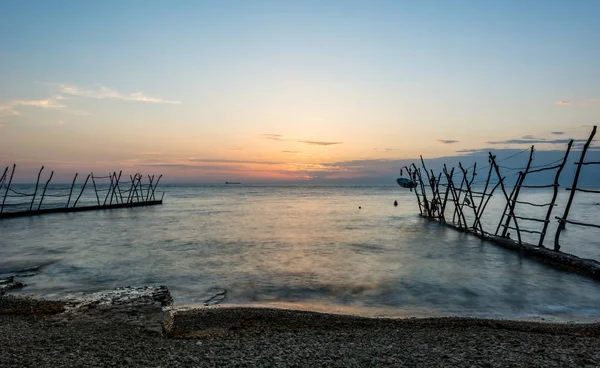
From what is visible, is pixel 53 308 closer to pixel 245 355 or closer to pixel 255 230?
pixel 245 355

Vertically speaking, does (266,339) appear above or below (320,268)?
above

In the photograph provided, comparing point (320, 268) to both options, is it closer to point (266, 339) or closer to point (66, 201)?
point (266, 339)

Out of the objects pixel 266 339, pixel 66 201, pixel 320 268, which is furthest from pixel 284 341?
A: pixel 66 201

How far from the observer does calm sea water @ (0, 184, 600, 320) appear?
8016 mm

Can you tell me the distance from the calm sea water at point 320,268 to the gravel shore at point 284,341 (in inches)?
55.8

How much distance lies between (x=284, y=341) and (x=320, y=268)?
6379mm

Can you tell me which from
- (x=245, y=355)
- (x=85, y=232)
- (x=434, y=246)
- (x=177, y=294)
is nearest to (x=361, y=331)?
(x=245, y=355)

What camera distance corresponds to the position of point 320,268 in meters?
11.2

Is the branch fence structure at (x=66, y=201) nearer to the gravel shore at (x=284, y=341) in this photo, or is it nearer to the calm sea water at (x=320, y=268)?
the calm sea water at (x=320, y=268)

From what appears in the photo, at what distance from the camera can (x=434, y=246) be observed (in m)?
15.2

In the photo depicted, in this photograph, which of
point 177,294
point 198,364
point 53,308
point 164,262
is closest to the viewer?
point 198,364

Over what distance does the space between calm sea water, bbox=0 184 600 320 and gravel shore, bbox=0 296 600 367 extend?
1417 millimetres

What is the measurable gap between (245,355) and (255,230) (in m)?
15.9

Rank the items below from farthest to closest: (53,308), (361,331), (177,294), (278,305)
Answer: (177,294), (278,305), (53,308), (361,331)
